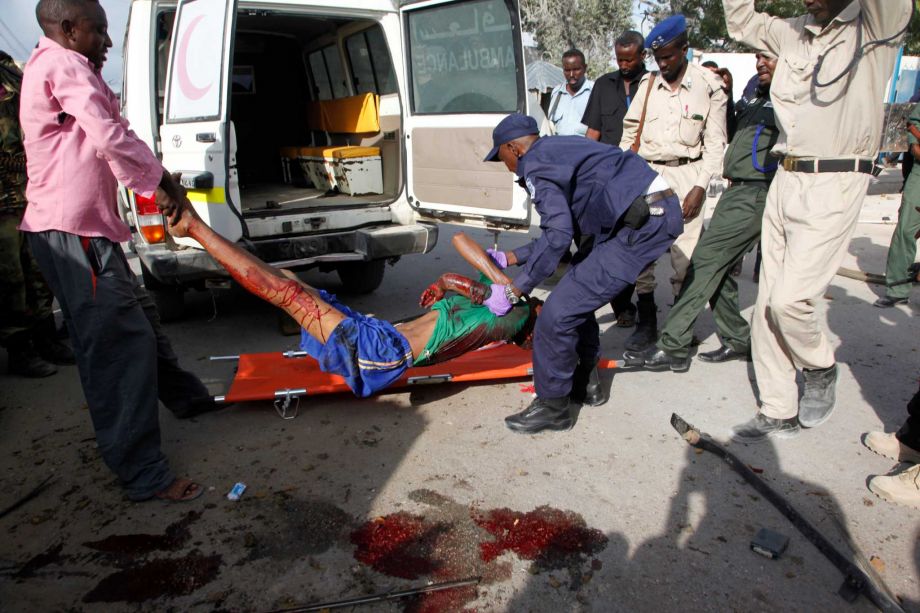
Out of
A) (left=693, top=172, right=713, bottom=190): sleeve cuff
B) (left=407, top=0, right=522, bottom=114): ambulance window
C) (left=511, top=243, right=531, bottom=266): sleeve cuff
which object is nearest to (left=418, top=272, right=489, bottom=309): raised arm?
(left=511, top=243, right=531, bottom=266): sleeve cuff

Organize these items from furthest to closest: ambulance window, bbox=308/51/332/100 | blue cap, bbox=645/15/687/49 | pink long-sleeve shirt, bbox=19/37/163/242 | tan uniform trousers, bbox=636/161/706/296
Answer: ambulance window, bbox=308/51/332/100, tan uniform trousers, bbox=636/161/706/296, blue cap, bbox=645/15/687/49, pink long-sleeve shirt, bbox=19/37/163/242

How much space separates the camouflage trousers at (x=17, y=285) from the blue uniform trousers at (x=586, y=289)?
3346mm

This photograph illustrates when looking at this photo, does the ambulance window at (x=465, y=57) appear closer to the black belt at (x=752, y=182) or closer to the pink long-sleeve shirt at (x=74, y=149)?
the black belt at (x=752, y=182)

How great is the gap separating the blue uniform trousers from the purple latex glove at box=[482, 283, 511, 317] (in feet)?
0.99

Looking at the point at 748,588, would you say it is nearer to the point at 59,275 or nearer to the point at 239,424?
the point at 239,424

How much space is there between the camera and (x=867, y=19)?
8.96 ft

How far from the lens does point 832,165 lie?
2916mm

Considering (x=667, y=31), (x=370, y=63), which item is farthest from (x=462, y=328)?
(x=370, y=63)

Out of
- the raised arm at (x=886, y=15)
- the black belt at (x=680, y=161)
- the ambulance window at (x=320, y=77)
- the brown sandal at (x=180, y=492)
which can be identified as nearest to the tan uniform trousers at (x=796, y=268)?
the raised arm at (x=886, y=15)

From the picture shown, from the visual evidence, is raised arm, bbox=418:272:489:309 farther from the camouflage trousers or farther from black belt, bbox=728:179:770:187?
the camouflage trousers

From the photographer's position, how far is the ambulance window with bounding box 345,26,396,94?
568cm

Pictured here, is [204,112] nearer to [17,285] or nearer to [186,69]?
[186,69]

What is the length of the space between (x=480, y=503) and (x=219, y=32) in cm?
329

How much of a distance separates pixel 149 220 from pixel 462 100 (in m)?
2.44
